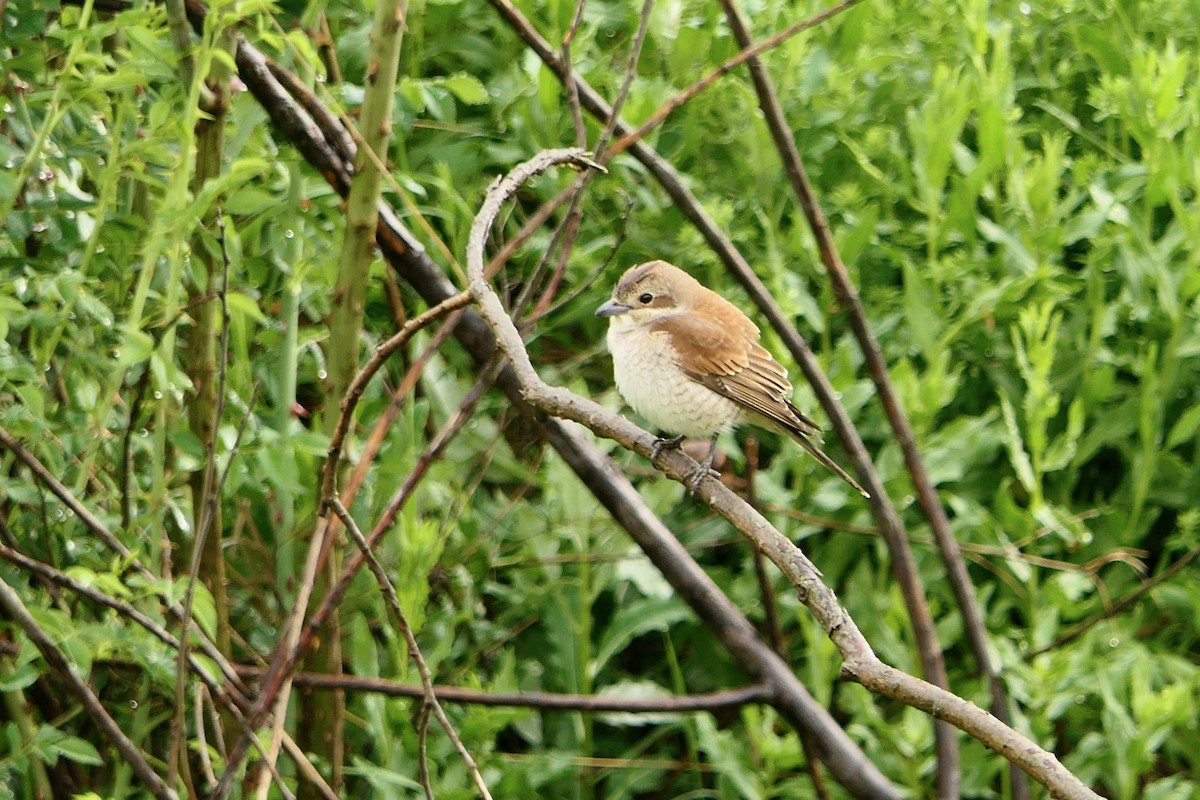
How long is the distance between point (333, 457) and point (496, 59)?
255 centimetres

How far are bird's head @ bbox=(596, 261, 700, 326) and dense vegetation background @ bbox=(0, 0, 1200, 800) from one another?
0.71 feet

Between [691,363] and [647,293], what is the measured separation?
0.22 metres

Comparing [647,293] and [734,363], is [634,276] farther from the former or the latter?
[734,363]

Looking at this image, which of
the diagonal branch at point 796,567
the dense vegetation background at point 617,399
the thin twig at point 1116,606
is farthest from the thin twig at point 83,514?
the thin twig at point 1116,606

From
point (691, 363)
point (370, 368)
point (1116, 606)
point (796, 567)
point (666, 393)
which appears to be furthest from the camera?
point (1116, 606)

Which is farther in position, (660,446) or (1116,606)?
(1116,606)

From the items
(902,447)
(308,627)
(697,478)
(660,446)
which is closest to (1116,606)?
(902,447)

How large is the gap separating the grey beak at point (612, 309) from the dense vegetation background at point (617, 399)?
0.19 meters

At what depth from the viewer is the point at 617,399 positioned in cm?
436

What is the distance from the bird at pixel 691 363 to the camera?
11.8 feet

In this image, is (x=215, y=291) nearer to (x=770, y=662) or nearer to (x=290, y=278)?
(x=290, y=278)

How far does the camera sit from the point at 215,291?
296 centimetres

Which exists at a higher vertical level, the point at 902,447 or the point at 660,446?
the point at 660,446

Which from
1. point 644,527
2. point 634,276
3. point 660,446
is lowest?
point 644,527
